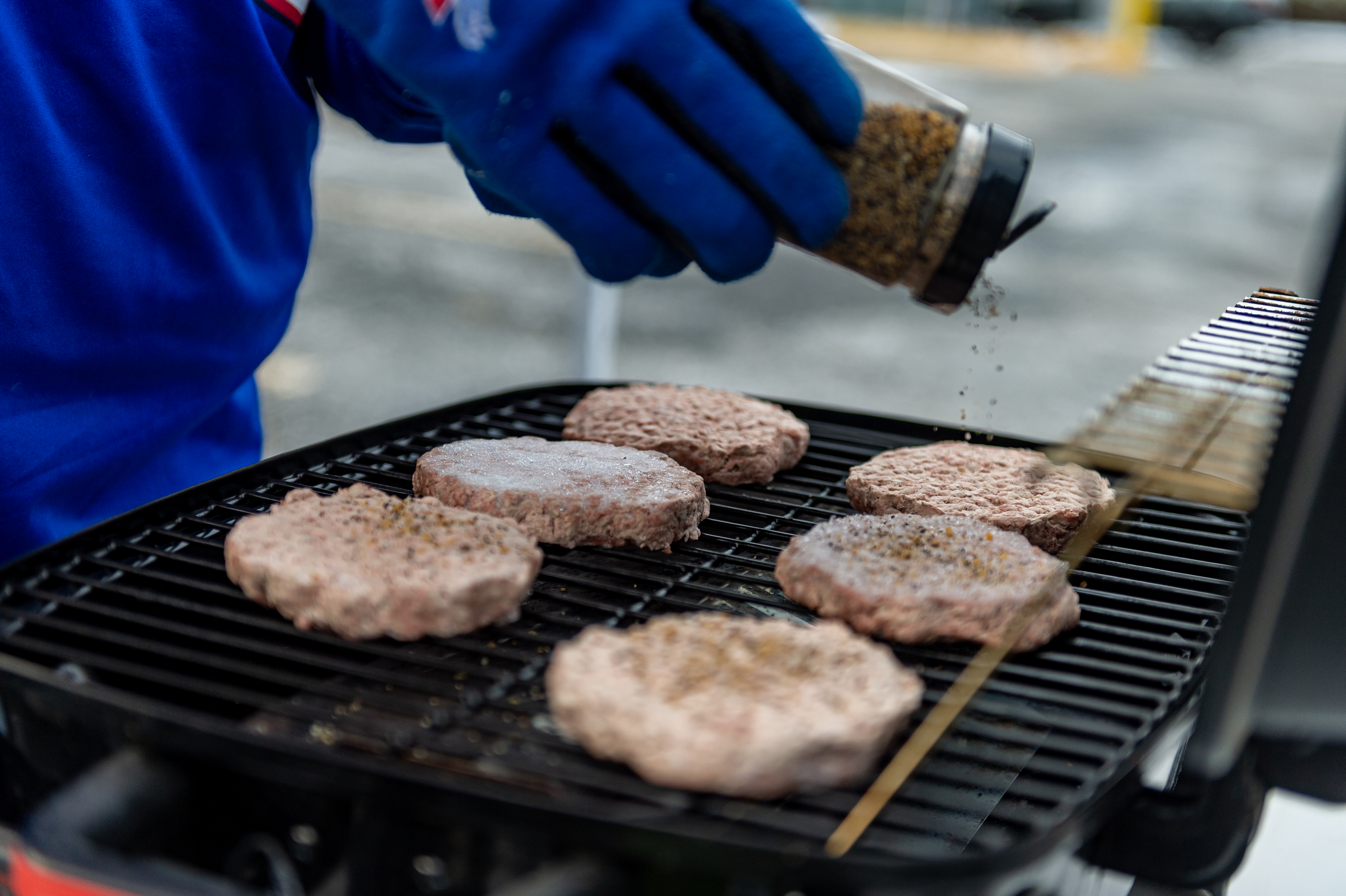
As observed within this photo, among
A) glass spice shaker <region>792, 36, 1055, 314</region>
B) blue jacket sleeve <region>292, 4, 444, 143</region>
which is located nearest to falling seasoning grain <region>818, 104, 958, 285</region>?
glass spice shaker <region>792, 36, 1055, 314</region>

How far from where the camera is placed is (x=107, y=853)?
35.6 inches

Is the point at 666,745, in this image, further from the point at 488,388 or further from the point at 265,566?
the point at 488,388

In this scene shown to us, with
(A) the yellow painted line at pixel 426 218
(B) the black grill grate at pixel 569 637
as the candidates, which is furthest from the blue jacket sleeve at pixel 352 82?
(A) the yellow painted line at pixel 426 218

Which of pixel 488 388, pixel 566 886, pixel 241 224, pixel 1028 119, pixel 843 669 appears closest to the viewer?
pixel 566 886

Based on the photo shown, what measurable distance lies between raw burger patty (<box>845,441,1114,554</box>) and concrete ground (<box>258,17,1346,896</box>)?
1675 mm

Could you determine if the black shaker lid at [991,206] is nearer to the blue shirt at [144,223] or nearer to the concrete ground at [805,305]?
the blue shirt at [144,223]

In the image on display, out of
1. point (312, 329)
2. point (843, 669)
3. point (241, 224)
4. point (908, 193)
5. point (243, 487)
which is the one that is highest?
point (908, 193)

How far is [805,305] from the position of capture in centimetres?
755

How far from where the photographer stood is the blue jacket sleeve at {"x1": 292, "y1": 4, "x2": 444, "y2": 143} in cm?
182

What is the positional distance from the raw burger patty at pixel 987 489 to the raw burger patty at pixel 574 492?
27cm

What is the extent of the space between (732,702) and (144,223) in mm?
1231

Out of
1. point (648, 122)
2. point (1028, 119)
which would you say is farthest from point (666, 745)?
point (1028, 119)

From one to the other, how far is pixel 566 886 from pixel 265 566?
57 cm

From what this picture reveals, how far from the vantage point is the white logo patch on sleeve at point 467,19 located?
1.17 metres
